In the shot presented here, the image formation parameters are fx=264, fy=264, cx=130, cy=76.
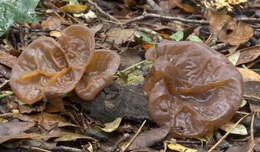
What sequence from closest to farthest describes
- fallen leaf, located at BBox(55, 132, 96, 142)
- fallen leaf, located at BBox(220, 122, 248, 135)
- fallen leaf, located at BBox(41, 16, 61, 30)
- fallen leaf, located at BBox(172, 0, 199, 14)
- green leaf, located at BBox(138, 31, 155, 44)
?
fallen leaf, located at BBox(55, 132, 96, 142)
fallen leaf, located at BBox(220, 122, 248, 135)
green leaf, located at BBox(138, 31, 155, 44)
fallen leaf, located at BBox(41, 16, 61, 30)
fallen leaf, located at BBox(172, 0, 199, 14)

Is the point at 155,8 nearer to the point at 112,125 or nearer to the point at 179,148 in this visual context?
the point at 112,125

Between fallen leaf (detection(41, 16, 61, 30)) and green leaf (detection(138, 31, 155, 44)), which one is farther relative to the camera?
fallen leaf (detection(41, 16, 61, 30))

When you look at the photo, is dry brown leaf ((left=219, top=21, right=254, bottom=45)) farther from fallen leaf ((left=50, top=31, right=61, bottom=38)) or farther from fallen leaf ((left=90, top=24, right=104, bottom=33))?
fallen leaf ((left=50, top=31, right=61, bottom=38))

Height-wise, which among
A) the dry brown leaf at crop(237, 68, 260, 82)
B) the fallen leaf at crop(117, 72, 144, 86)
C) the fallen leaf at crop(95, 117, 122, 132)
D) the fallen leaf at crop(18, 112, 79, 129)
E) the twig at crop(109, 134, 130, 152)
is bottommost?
the twig at crop(109, 134, 130, 152)

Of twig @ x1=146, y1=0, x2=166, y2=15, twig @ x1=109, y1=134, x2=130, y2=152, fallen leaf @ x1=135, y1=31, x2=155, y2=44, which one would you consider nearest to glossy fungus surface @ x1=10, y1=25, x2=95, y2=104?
twig @ x1=109, y1=134, x2=130, y2=152

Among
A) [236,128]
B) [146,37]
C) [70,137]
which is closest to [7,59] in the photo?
[70,137]

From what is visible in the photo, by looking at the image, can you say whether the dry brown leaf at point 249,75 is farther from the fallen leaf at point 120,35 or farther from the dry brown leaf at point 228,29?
the fallen leaf at point 120,35

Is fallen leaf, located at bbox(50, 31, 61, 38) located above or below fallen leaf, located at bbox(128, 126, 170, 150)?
above

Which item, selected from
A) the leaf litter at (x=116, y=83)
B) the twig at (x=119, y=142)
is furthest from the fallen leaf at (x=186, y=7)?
the twig at (x=119, y=142)
